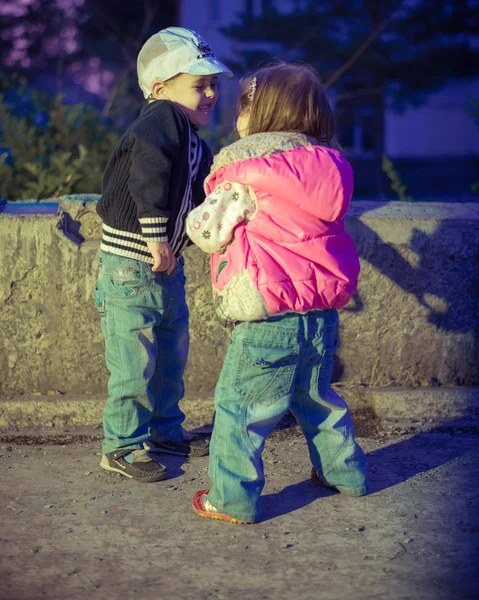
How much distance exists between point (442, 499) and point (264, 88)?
1.48 m

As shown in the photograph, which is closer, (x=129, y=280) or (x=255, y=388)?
(x=255, y=388)

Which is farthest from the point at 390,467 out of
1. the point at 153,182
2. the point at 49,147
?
the point at 49,147

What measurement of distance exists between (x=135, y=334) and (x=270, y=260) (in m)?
0.67

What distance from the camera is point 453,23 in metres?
16.6

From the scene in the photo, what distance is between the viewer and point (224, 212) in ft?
9.00

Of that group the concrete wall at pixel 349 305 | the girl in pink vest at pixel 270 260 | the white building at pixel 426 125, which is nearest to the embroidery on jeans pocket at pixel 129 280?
the girl in pink vest at pixel 270 260

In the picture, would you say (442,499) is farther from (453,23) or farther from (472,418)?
(453,23)

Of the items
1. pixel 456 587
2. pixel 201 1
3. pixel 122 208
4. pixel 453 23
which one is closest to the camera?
pixel 456 587

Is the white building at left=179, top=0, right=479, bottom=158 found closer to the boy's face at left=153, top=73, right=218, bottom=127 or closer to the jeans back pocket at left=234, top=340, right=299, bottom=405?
the boy's face at left=153, top=73, right=218, bottom=127

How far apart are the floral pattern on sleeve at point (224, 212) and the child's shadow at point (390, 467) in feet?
3.00

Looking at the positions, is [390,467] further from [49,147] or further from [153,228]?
[49,147]

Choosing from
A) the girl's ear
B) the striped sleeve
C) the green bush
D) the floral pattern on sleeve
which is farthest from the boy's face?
the green bush

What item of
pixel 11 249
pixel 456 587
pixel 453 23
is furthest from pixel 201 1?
pixel 456 587

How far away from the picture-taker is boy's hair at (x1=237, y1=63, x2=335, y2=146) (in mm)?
2781
